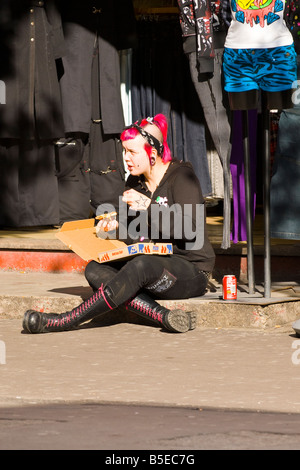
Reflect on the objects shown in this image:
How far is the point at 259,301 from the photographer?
6.17 meters

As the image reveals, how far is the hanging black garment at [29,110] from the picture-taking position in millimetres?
8492

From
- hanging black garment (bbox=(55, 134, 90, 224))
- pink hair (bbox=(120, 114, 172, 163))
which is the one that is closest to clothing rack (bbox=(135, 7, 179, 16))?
hanging black garment (bbox=(55, 134, 90, 224))

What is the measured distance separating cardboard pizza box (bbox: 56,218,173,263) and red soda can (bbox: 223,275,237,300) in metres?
0.42

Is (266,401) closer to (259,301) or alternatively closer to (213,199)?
(259,301)

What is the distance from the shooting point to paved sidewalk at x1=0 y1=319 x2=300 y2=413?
4.57 meters

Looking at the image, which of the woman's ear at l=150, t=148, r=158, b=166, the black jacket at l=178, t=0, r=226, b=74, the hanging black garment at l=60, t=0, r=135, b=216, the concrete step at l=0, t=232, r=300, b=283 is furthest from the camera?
the hanging black garment at l=60, t=0, r=135, b=216

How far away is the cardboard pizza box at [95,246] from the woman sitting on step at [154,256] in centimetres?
6

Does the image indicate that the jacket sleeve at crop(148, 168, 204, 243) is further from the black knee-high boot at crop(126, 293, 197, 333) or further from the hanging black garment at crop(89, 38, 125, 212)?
the hanging black garment at crop(89, 38, 125, 212)

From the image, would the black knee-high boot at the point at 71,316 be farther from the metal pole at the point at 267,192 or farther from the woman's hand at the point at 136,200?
the metal pole at the point at 267,192

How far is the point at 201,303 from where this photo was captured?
6223 mm

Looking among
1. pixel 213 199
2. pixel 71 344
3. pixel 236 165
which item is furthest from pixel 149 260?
pixel 213 199

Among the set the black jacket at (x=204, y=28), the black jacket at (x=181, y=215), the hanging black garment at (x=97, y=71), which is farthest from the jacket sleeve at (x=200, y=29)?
the hanging black garment at (x=97, y=71)

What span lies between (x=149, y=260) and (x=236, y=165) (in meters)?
1.30
